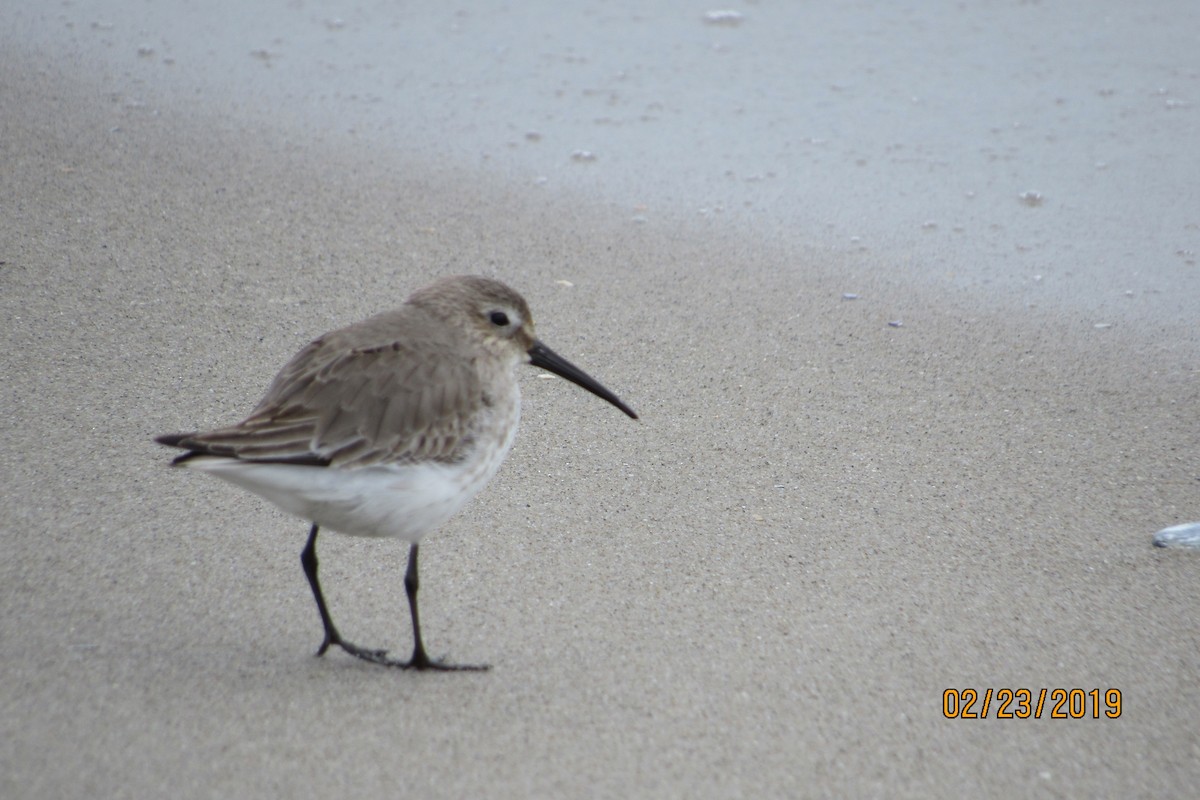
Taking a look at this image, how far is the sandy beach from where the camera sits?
2633 millimetres

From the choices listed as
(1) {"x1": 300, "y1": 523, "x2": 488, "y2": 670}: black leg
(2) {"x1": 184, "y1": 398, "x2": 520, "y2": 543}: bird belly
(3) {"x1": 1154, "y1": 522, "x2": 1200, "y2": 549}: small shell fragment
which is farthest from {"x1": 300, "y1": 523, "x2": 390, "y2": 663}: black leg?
(3) {"x1": 1154, "y1": 522, "x2": 1200, "y2": 549}: small shell fragment

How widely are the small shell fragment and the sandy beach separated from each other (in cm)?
4

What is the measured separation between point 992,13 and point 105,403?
6.29m

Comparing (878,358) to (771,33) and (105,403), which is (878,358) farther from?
(771,33)

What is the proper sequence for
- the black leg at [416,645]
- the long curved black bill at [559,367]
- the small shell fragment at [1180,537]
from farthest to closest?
the small shell fragment at [1180,537]
the long curved black bill at [559,367]
the black leg at [416,645]

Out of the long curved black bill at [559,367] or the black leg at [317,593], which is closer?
the black leg at [317,593]

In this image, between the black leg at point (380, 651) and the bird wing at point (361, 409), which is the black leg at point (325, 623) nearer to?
the black leg at point (380, 651)

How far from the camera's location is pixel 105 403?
155 inches

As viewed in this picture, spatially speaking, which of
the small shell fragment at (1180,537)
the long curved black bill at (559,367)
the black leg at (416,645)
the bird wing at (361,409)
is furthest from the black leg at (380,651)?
the small shell fragment at (1180,537)

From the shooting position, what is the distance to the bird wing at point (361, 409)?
2729 millimetres

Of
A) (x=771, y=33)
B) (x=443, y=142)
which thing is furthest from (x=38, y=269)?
(x=771, y=33)

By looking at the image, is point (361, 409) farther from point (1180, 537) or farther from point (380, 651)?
point (1180, 537)

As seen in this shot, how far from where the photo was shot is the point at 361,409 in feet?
9.38

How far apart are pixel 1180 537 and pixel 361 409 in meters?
2.30
